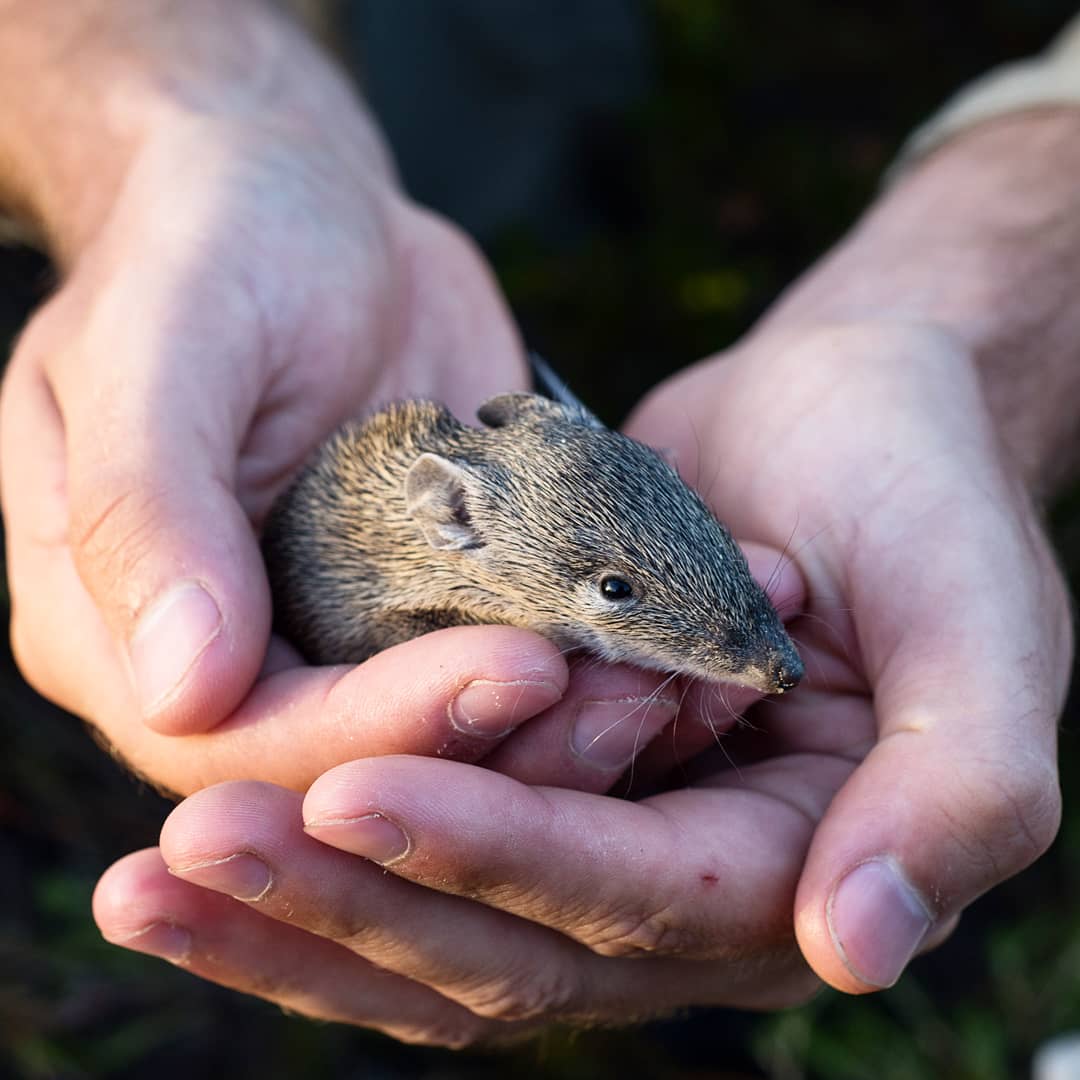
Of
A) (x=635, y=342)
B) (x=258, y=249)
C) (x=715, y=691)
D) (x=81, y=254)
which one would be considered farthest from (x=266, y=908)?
(x=635, y=342)

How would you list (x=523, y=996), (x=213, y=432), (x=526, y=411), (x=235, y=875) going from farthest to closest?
(x=526, y=411) → (x=213, y=432) → (x=523, y=996) → (x=235, y=875)

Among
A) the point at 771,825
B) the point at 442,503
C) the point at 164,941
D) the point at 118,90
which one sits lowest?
the point at 164,941

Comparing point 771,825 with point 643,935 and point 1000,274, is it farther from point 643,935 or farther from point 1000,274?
point 1000,274

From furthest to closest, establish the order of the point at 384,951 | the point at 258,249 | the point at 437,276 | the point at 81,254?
1. the point at 437,276
2. the point at 81,254
3. the point at 258,249
4. the point at 384,951

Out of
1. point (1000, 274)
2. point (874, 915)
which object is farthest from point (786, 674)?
point (1000, 274)

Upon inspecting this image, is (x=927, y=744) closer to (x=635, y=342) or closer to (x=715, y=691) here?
(x=715, y=691)

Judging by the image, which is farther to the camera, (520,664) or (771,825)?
(771,825)
